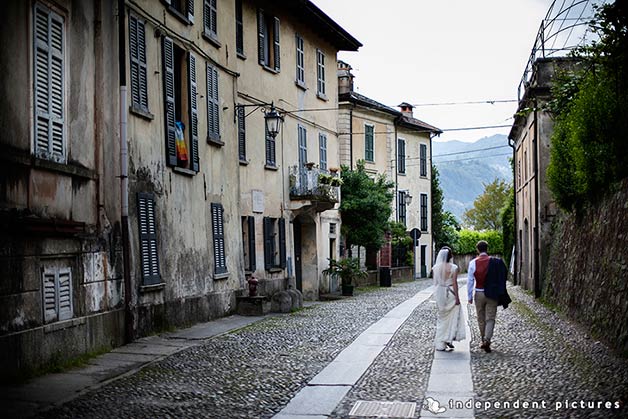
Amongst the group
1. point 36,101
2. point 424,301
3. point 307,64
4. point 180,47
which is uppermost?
point 307,64

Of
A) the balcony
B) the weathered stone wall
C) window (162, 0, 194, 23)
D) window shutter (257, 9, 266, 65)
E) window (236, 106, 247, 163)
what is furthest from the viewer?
the balcony

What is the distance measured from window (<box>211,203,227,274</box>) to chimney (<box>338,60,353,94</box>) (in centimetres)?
2076

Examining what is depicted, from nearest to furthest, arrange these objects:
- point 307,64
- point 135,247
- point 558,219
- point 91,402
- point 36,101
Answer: point 91,402, point 36,101, point 135,247, point 558,219, point 307,64

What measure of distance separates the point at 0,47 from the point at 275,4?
16.1 meters

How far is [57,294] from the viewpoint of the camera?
10.9 m

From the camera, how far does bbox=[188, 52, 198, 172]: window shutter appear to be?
1706cm

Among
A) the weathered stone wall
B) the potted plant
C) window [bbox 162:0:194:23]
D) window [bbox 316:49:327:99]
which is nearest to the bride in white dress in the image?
the weathered stone wall

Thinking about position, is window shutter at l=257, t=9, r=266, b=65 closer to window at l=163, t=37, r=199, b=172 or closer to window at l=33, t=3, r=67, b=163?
window at l=163, t=37, r=199, b=172

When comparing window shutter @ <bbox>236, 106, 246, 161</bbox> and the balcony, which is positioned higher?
window shutter @ <bbox>236, 106, 246, 161</bbox>

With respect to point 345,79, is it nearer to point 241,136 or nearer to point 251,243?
point 241,136

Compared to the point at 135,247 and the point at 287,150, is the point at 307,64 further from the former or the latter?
the point at 135,247

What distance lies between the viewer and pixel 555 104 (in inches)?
777

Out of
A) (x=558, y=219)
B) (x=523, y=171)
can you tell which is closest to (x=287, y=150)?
(x=558, y=219)

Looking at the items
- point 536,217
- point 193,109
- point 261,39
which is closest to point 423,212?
point 536,217
